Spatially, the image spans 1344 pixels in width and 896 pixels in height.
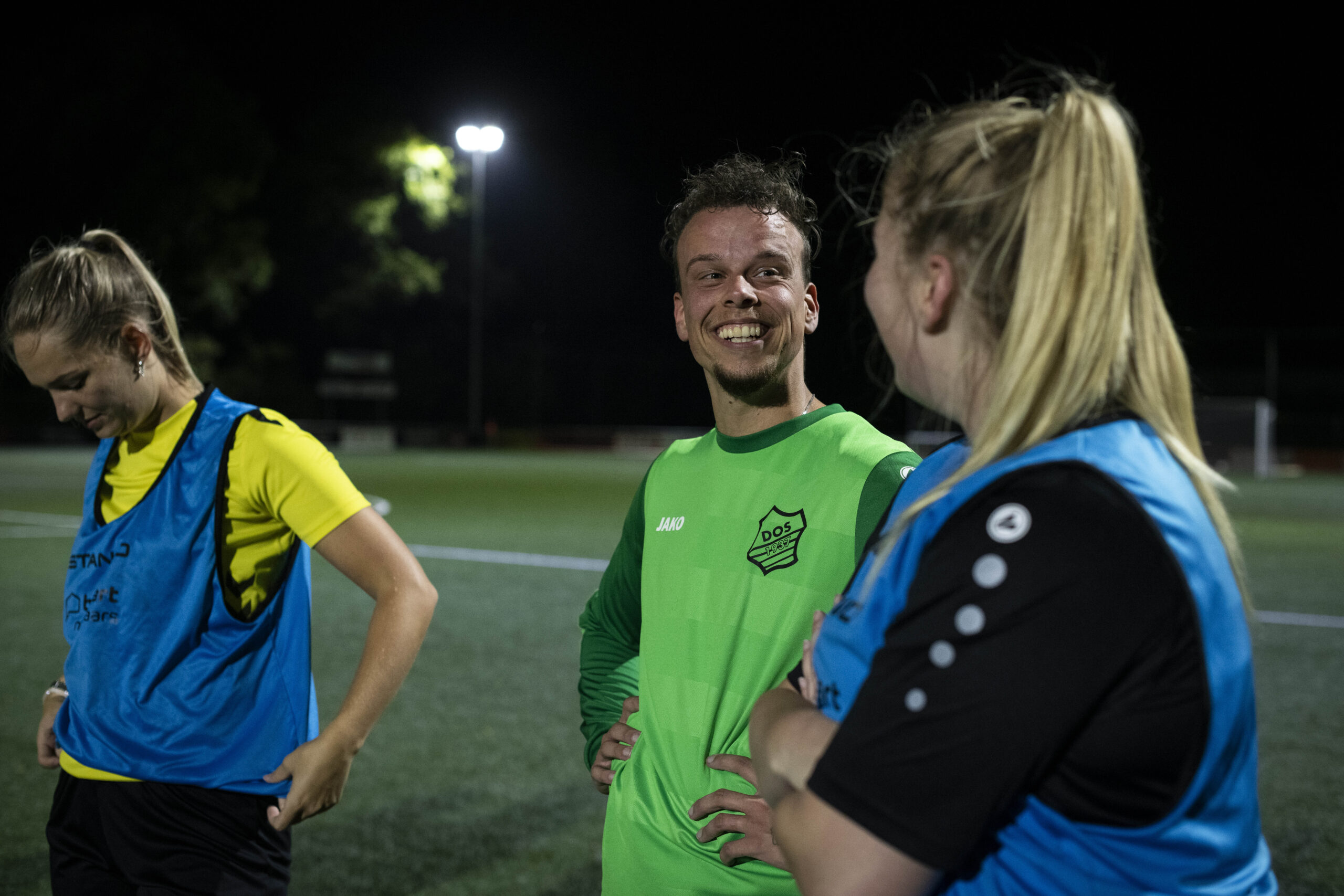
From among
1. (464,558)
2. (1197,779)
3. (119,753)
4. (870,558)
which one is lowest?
(464,558)

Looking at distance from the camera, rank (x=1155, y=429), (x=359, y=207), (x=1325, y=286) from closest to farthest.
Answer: (x=1155, y=429) < (x=359, y=207) < (x=1325, y=286)

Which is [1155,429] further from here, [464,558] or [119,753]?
[464,558]

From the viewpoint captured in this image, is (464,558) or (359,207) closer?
(464,558)

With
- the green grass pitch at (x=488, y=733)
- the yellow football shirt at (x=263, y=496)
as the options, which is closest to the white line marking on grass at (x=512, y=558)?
the green grass pitch at (x=488, y=733)

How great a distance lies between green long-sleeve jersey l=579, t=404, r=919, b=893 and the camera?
1.94 metres

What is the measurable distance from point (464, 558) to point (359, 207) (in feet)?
104

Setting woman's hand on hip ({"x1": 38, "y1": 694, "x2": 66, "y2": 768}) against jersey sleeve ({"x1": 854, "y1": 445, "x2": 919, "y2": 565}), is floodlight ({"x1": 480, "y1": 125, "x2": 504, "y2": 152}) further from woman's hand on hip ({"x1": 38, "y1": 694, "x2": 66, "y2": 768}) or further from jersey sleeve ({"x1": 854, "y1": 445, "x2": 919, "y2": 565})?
jersey sleeve ({"x1": 854, "y1": 445, "x2": 919, "y2": 565})

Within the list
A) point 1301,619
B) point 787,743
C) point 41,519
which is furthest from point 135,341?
point 41,519

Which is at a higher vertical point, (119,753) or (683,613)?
(683,613)

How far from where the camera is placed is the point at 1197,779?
1002 mm

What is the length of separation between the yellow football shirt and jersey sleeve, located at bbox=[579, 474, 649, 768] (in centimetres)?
55

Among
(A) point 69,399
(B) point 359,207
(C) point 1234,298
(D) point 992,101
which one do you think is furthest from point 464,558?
(C) point 1234,298

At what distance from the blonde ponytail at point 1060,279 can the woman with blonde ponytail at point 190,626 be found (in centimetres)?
145

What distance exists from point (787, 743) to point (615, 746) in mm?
1067
